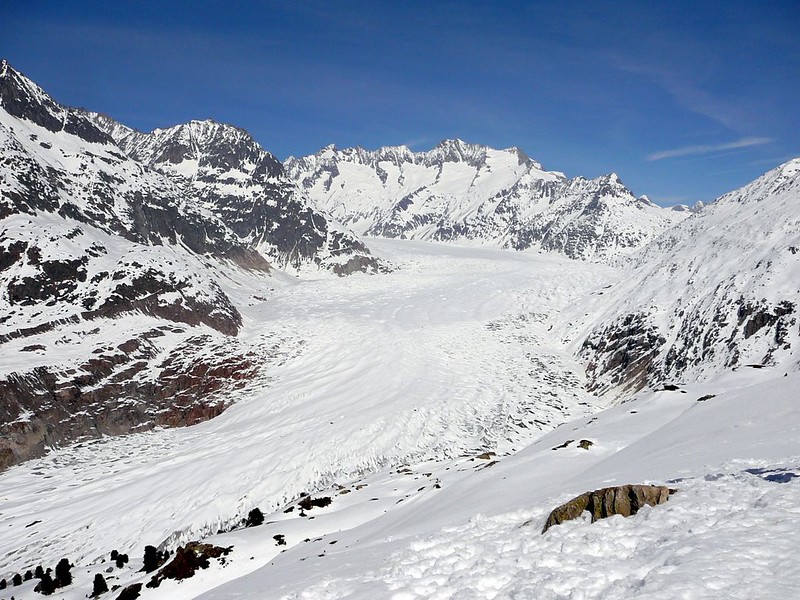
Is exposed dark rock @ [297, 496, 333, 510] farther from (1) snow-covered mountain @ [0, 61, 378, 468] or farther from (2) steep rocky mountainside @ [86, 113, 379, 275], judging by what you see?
(2) steep rocky mountainside @ [86, 113, 379, 275]

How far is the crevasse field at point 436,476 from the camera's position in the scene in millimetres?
11828

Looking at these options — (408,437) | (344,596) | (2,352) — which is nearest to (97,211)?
(2,352)

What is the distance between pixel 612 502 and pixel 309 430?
121 ft

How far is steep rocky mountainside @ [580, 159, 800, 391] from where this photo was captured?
1742 inches

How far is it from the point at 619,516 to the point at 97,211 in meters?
123

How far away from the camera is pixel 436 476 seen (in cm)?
3359

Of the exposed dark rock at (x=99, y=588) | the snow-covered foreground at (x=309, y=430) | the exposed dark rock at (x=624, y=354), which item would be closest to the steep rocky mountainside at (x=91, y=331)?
the snow-covered foreground at (x=309, y=430)

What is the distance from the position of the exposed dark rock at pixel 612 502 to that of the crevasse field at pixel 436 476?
54 cm

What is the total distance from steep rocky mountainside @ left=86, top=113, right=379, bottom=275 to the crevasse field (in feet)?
242

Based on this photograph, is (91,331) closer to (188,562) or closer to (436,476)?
(436,476)

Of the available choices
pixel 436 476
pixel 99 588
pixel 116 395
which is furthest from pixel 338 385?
pixel 99 588

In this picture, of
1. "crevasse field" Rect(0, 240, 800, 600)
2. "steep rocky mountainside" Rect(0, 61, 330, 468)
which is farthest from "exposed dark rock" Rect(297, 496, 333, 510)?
"steep rocky mountainside" Rect(0, 61, 330, 468)

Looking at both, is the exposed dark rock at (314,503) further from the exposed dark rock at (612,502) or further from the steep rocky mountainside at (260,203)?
the steep rocky mountainside at (260,203)

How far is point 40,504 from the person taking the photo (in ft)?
132
